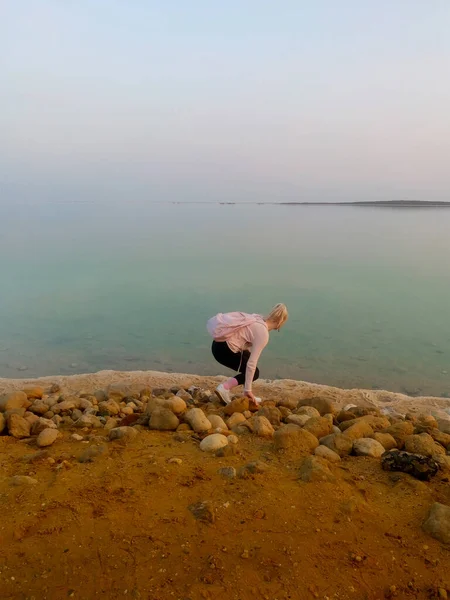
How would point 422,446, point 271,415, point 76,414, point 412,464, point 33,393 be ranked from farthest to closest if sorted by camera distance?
point 33,393, point 76,414, point 271,415, point 422,446, point 412,464

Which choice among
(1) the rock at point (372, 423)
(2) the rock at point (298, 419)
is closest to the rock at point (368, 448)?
(1) the rock at point (372, 423)

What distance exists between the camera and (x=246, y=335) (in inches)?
245

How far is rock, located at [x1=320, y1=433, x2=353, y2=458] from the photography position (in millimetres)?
4762

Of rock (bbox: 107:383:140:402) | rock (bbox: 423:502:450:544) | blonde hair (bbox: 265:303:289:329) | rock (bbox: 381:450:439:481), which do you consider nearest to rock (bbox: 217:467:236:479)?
rock (bbox: 381:450:439:481)

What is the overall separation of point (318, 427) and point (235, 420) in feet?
3.17

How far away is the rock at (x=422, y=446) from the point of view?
464 centimetres

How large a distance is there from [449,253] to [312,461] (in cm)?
2464

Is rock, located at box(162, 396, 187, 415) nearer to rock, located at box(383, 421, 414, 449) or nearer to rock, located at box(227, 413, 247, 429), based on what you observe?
rock, located at box(227, 413, 247, 429)

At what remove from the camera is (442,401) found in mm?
7637

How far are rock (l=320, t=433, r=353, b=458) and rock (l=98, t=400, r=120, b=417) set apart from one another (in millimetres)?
2595

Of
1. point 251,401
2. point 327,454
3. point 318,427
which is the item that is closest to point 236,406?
point 251,401

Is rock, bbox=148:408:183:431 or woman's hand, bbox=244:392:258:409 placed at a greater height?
rock, bbox=148:408:183:431

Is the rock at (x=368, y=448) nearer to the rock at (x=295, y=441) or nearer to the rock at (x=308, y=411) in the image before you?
the rock at (x=295, y=441)

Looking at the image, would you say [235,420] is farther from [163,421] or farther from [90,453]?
[90,453]
